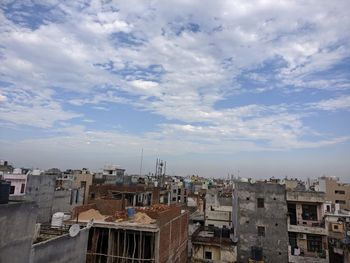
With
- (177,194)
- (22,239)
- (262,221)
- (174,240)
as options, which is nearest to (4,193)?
(22,239)

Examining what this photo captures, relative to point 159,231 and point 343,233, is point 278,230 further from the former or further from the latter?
point 159,231

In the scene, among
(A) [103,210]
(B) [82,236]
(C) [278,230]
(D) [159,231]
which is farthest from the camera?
(C) [278,230]

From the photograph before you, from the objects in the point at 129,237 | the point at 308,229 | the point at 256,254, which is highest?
the point at 129,237

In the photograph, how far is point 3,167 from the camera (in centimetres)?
5203

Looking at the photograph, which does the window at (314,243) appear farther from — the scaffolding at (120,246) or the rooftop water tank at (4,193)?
the rooftop water tank at (4,193)

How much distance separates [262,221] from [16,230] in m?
31.7

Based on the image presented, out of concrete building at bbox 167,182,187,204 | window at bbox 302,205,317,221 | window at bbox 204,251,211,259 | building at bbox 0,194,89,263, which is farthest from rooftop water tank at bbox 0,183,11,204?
concrete building at bbox 167,182,187,204

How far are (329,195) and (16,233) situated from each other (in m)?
65.9

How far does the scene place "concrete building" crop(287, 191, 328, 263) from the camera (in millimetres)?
35438

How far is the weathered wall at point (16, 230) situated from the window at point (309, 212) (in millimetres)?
34781

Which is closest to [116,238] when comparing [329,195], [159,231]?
[159,231]

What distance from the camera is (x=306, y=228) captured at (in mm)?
36312

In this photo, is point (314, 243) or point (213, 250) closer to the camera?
point (314, 243)

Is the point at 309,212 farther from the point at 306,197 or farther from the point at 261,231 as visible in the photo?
the point at 261,231
